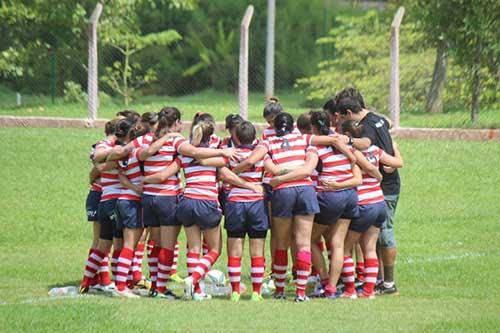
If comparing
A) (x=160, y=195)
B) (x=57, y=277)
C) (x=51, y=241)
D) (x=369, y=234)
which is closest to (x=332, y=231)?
(x=369, y=234)

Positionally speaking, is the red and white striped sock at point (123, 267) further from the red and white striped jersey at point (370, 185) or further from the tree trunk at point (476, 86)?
the tree trunk at point (476, 86)

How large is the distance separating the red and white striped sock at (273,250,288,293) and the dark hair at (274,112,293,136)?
1.18 m

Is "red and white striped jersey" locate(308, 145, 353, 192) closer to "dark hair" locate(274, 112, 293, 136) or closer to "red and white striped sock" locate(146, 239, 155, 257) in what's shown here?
"dark hair" locate(274, 112, 293, 136)

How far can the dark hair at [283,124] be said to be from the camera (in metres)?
12.0

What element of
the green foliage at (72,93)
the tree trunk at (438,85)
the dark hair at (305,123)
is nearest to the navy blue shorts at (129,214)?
the dark hair at (305,123)

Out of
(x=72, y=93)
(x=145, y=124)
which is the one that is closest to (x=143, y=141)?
(x=145, y=124)

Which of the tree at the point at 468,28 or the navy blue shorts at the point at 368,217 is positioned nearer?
the navy blue shorts at the point at 368,217

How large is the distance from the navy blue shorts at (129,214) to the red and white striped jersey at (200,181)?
64cm

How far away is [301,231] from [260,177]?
65cm

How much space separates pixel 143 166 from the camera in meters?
12.3

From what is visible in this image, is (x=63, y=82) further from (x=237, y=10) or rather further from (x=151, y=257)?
(x=151, y=257)

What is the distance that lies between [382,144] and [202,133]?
1841 millimetres

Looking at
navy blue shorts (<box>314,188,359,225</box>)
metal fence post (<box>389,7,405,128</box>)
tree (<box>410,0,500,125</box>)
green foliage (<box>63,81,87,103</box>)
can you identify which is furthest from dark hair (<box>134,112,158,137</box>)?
green foliage (<box>63,81,87,103</box>)

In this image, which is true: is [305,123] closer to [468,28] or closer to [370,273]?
[370,273]
